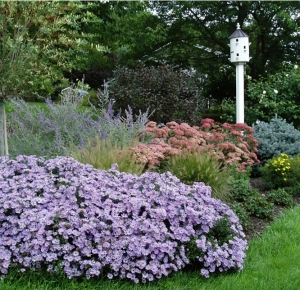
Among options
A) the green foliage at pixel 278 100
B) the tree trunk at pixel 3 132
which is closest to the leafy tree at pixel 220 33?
the green foliage at pixel 278 100

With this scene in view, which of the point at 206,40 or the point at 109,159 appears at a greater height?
the point at 206,40

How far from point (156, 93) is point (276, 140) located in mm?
2599

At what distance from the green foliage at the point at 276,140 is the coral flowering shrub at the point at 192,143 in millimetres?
508

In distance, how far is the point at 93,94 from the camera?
16.1 metres

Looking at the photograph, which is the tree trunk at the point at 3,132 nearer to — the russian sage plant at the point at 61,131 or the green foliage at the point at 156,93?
the russian sage plant at the point at 61,131

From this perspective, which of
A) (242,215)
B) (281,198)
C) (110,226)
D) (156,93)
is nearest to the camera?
(110,226)

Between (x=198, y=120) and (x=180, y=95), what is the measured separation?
2.24ft

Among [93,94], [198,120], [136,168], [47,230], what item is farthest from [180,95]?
[93,94]

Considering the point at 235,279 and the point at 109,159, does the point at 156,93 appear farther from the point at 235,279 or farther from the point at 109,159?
the point at 235,279

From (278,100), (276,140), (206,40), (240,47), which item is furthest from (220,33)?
(276,140)

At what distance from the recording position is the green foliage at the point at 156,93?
8.73 m

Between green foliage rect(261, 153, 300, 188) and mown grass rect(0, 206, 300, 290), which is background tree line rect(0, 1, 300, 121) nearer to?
green foliage rect(261, 153, 300, 188)

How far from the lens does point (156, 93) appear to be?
8.84 m

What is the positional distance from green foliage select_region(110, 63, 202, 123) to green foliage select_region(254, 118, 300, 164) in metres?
1.52
